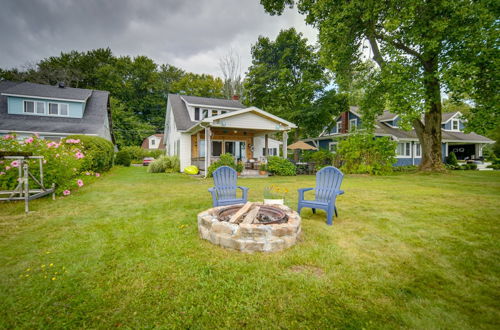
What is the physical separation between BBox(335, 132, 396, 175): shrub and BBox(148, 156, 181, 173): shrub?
39.4 ft

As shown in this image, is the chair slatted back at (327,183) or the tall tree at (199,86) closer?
the chair slatted back at (327,183)

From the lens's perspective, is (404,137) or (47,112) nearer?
(47,112)

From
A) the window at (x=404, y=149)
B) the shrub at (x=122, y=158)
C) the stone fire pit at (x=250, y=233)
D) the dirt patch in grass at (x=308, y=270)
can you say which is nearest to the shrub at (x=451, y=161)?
the window at (x=404, y=149)

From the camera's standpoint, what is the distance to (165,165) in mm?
16078

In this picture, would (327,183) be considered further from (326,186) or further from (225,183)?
(225,183)

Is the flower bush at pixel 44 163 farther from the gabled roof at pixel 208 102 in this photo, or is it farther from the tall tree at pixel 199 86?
the tall tree at pixel 199 86

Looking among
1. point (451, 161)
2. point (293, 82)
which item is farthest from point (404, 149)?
point (293, 82)

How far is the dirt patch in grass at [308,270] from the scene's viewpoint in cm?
251

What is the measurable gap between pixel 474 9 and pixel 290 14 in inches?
406

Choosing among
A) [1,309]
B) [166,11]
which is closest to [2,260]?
[1,309]

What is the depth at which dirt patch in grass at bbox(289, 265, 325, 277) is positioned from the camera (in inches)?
98.7

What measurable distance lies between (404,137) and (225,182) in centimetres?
2083

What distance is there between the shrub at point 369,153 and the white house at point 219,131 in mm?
4200

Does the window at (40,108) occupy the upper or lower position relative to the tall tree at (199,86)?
lower
